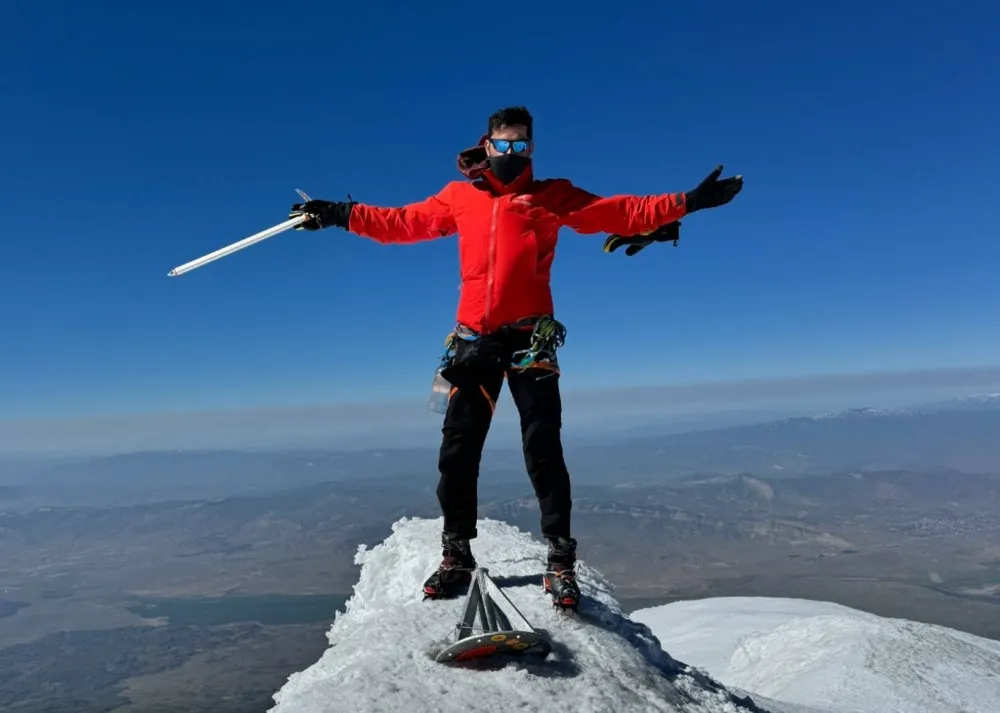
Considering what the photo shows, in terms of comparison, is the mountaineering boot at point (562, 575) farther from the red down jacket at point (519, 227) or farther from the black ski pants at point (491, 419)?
the red down jacket at point (519, 227)

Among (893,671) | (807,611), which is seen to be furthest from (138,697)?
(893,671)

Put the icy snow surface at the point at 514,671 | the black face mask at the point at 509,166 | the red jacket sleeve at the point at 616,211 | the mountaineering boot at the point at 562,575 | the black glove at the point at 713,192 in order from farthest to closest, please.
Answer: the black face mask at the point at 509,166, the red jacket sleeve at the point at 616,211, the black glove at the point at 713,192, the mountaineering boot at the point at 562,575, the icy snow surface at the point at 514,671

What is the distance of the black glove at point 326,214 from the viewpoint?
607 centimetres

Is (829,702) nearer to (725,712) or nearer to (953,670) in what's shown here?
(953,670)

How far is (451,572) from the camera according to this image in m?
5.54

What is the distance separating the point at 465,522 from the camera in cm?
583

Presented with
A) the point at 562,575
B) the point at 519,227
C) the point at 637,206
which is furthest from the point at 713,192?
the point at 562,575

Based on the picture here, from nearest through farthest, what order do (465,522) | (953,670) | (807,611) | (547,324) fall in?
(547,324) → (465,522) → (953,670) → (807,611)

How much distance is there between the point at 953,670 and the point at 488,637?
18.3 m

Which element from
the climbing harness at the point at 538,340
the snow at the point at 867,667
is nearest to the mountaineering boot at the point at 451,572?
the climbing harness at the point at 538,340

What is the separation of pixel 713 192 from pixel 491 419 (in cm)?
281

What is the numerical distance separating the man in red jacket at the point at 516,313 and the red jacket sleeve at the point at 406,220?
0.20 meters

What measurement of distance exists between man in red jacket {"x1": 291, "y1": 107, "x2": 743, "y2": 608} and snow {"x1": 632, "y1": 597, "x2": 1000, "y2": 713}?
6.52 metres

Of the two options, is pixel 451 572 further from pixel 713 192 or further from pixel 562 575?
pixel 713 192
